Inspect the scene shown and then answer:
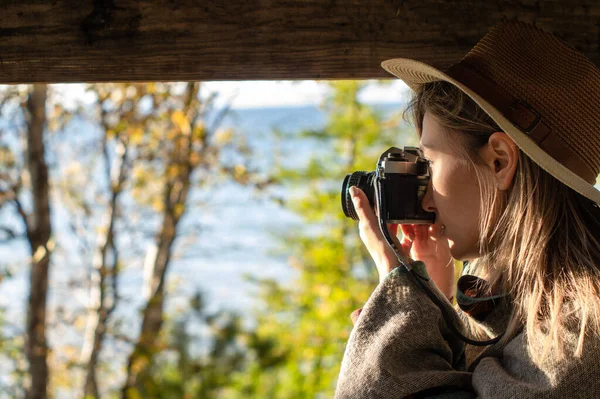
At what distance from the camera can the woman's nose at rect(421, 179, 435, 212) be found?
1.35 meters

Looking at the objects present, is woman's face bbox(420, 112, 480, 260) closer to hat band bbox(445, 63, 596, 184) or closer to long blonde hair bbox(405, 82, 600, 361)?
long blonde hair bbox(405, 82, 600, 361)

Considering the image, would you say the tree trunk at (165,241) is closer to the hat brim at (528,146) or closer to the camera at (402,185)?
the camera at (402,185)

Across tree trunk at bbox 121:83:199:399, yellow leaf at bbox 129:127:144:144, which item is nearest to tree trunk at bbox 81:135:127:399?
yellow leaf at bbox 129:127:144:144

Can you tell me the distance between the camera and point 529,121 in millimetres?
1190

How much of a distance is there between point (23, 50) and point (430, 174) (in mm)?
725

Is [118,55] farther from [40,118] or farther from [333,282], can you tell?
[333,282]

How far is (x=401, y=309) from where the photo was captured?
48.6 inches

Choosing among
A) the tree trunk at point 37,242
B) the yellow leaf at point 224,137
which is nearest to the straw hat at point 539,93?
the tree trunk at point 37,242

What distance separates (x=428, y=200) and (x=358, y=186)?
A: 0.44 ft

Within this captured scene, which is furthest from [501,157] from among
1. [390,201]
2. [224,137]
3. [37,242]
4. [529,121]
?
[224,137]

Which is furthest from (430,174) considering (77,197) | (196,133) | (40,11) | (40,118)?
(77,197)

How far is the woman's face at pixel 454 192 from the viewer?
1300mm

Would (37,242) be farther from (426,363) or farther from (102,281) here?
(426,363)

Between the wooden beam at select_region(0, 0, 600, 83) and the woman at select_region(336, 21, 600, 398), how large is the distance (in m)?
0.10
